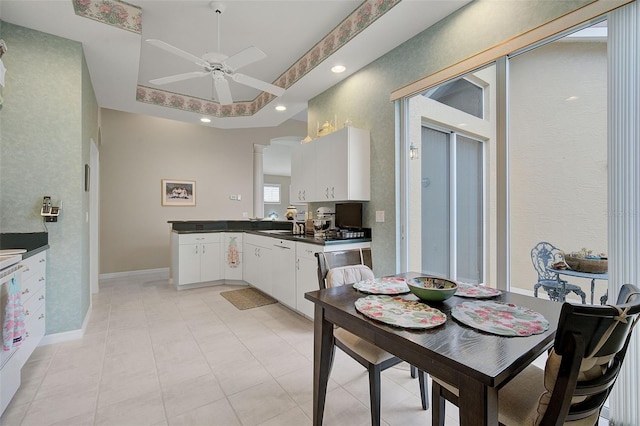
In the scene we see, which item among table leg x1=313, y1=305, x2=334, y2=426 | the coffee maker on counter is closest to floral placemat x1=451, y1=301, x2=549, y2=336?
table leg x1=313, y1=305, x2=334, y2=426

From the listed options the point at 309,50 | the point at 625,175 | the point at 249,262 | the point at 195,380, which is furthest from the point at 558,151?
the point at 249,262

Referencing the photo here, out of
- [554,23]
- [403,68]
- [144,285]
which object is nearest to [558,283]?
[554,23]

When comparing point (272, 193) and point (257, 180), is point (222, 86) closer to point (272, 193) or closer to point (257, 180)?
point (257, 180)

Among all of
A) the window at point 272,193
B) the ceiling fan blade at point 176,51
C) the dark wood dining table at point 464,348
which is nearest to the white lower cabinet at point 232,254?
the ceiling fan blade at point 176,51

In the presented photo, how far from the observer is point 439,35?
2424 mm

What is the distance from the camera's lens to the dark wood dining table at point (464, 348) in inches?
31.2

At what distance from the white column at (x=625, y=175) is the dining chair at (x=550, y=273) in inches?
15.1

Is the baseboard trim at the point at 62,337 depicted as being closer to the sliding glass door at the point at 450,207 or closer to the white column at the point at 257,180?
the sliding glass door at the point at 450,207

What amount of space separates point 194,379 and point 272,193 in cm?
1117

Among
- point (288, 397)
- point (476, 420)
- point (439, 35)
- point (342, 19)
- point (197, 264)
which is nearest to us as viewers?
point (476, 420)

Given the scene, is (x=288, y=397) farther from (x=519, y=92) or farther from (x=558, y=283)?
(x=519, y=92)

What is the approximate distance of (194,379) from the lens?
6.75ft

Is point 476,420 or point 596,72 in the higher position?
point 596,72

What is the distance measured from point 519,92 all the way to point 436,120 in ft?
3.05
